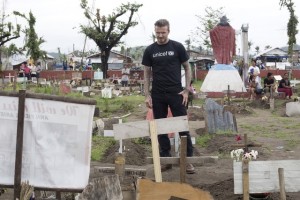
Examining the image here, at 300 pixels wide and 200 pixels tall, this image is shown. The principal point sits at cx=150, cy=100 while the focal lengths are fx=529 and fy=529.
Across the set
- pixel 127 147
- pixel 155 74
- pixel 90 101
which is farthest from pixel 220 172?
pixel 90 101

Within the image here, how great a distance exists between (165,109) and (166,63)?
0.57 m

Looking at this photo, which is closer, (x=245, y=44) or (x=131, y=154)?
(x=131, y=154)

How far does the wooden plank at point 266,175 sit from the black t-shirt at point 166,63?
1.62 m

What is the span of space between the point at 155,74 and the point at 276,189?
2.04 metres

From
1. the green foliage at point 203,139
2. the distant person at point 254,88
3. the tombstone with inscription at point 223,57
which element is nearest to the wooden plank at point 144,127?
the green foliage at point 203,139

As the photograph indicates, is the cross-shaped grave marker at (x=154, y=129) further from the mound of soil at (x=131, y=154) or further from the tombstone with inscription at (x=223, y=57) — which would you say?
the tombstone with inscription at (x=223, y=57)

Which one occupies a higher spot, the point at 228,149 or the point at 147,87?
the point at 147,87

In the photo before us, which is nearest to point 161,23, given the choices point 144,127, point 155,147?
point 144,127

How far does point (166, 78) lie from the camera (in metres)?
6.19

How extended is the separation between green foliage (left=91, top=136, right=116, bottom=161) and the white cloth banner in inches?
136

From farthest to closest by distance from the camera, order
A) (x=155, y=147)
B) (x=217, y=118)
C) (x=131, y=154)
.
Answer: (x=217, y=118) → (x=131, y=154) → (x=155, y=147)

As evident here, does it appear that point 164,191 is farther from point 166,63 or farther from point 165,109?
point 166,63

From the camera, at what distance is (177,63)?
20.3 ft

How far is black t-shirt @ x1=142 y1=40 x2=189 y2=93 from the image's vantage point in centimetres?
612
